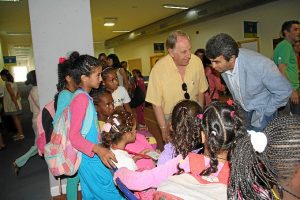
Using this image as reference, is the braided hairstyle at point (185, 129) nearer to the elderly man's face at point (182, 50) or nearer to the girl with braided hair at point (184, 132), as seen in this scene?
the girl with braided hair at point (184, 132)

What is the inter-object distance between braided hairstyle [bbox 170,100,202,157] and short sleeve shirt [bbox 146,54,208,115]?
34.5 inches

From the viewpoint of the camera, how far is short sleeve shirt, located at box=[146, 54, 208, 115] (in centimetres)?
275

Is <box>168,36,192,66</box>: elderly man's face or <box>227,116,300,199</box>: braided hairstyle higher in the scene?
<box>168,36,192,66</box>: elderly man's face

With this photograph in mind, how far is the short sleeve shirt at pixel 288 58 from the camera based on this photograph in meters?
3.72

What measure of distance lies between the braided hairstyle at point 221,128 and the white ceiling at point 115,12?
329 inches

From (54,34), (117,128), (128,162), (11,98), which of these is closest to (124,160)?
(128,162)

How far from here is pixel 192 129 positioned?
172cm

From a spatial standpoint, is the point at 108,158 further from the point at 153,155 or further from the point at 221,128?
the point at 221,128

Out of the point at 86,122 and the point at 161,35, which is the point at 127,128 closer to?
the point at 86,122

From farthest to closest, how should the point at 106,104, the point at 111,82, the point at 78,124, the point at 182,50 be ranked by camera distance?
the point at 111,82, the point at 106,104, the point at 182,50, the point at 78,124

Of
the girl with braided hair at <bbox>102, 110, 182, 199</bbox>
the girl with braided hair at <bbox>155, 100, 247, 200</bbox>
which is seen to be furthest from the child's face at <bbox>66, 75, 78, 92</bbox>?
the girl with braided hair at <bbox>155, 100, 247, 200</bbox>

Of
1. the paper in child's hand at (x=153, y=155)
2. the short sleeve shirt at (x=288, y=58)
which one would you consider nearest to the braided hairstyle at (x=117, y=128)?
the paper in child's hand at (x=153, y=155)

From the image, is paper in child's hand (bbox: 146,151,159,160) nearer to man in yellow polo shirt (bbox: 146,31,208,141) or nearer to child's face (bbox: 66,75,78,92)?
man in yellow polo shirt (bbox: 146,31,208,141)

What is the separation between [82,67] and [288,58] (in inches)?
112
